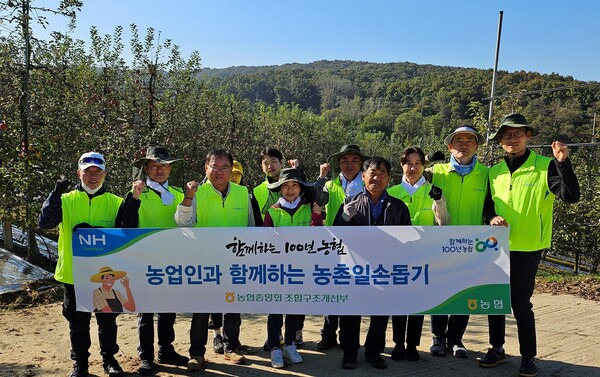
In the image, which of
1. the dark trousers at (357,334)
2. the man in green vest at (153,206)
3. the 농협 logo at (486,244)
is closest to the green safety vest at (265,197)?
the man in green vest at (153,206)

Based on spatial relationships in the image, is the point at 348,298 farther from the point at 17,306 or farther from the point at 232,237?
the point at 17,306

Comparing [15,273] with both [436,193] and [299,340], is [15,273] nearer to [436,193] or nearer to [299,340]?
[299,340]

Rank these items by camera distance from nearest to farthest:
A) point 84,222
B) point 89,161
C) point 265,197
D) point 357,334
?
point 89,161 < point 84,222 < point 357,334 < point 265,197

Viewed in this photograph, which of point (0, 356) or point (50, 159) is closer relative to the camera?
point (0, 356)

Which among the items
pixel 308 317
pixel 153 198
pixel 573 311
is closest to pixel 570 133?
pixel 573 311

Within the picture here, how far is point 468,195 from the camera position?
4184mm

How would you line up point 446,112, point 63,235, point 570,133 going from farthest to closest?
1. point 446,112
2. point 570,133
3. point 63,235

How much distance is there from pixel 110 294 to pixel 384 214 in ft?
8.29

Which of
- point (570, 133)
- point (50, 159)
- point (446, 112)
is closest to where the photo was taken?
point (50, 159)

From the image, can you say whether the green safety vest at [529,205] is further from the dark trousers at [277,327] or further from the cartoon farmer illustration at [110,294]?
the cartoon farmer illustration at [110,294]

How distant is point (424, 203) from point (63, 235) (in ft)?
10.7

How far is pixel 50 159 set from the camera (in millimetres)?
7457

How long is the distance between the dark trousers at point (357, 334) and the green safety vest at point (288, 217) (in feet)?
3.18

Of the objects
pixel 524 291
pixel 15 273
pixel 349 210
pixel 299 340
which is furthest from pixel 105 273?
pixel 15 273
